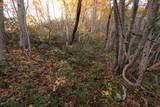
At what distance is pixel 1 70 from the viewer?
3.28m

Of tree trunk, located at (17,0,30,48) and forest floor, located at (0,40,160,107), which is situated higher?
tree trunk, located at (17,0,30,48)

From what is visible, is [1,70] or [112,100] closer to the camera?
[112,100]

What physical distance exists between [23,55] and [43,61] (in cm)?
109

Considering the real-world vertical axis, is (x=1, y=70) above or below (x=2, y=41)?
below

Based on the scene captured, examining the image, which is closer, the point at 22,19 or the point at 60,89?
the point at 60,89

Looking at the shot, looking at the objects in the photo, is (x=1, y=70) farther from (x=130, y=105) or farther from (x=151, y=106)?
(x=151, y=106)

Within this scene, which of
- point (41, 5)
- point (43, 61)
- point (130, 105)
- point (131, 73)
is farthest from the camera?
point (41, 5)

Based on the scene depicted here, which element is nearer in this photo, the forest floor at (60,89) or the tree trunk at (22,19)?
the forest floor at (60,89)

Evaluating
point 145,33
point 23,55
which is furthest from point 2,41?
point 145,33

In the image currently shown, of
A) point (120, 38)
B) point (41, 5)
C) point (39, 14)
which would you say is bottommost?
point (120, 38)

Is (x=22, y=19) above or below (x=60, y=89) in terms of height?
above

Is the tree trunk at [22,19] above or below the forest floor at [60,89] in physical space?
above

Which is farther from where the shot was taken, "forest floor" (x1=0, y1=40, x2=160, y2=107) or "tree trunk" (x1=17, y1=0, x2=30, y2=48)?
"tree trunk" (x1=17, y1=0, x2=30, y2=48)

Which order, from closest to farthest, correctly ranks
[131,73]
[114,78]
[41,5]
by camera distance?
1. [114,78]
2. [131,73]
3. [41,5]
